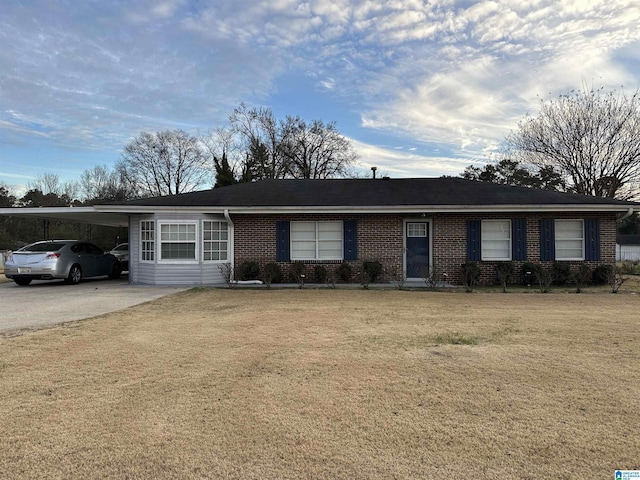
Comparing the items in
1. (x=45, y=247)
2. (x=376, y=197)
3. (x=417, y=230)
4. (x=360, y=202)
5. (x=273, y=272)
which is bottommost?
(x=273, y=272)

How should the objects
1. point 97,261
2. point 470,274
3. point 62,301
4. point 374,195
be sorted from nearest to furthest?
point 62,301
point 470,274
point 374,195
point 97,261

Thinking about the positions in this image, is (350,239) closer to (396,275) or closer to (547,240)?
(396,275)

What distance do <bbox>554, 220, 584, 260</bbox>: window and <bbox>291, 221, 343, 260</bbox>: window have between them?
22.9 ft

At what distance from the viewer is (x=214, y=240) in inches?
552

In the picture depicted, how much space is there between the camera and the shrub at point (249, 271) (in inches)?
545

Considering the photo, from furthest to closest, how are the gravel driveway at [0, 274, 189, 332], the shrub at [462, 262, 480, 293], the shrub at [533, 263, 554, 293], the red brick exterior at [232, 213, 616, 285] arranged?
the red brick exterior at [232, 213, 616, 285] → the shrub at [462, 262, 480, 293] → the shrub at [533, 263, 554, 293] → the gravel driveway at [0, 274, 189, 332]

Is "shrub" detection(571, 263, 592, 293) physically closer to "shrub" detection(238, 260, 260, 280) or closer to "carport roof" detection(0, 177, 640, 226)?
"carport roof" detection(0, 177, 640, 226)

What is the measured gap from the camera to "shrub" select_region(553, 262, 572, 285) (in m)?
13.5

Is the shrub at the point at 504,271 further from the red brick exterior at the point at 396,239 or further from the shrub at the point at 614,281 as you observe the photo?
the shrub at the point at 614,281

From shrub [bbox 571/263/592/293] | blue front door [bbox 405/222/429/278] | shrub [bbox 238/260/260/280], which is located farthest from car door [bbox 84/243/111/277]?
shrub [bbox 571/263/592/293]

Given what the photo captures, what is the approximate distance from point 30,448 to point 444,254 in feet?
41.3

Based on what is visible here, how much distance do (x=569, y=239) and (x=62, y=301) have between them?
14.5 meters

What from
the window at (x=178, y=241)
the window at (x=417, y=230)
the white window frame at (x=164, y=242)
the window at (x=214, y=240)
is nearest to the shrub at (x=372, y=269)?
the window at (x=417, y=230)

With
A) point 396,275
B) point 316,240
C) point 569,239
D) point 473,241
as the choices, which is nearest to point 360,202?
point 316,240
